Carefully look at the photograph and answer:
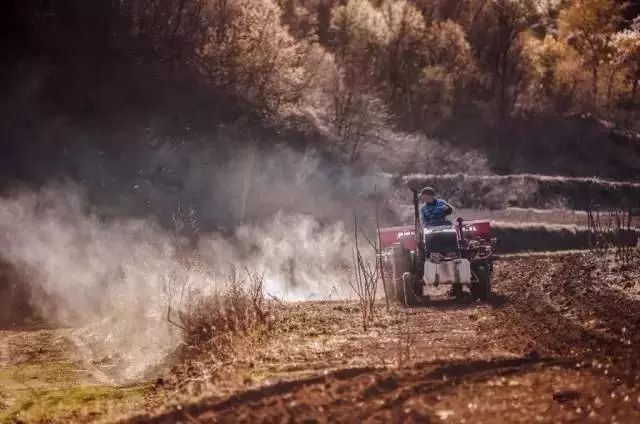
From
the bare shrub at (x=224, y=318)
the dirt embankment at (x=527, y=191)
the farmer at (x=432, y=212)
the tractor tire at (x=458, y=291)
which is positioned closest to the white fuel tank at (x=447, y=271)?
the farmer at (x=432, y=212)

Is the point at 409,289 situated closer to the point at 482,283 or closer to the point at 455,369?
the point at 482,283

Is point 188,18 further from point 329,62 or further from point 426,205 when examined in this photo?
point 426,205

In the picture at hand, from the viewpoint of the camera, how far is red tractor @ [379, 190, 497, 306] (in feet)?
47.9

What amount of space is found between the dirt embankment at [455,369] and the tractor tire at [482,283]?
1318 millimetres

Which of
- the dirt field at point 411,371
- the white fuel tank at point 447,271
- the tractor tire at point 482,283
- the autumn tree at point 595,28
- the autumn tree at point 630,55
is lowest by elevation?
the dirt field at point 411,371

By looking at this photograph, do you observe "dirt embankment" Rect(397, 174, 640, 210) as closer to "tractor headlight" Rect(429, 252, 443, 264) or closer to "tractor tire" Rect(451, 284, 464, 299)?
"tractor tire" Rect(451, 284, 464, 299)

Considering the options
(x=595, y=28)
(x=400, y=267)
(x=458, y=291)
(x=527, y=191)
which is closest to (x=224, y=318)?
(x=400, y=267)

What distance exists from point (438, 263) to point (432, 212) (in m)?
1.60

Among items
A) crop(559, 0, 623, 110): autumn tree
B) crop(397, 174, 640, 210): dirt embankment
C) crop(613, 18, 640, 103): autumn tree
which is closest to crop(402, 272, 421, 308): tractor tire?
crop(397, 174, 640, 210): dirt embankment

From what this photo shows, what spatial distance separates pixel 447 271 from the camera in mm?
14617

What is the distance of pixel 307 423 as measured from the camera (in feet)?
26.3

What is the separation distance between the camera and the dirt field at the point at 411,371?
8.16 metres

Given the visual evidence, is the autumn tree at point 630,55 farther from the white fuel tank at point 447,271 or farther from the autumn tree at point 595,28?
the white fuel tank at point 447,271

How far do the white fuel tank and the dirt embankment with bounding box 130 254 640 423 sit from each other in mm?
821
